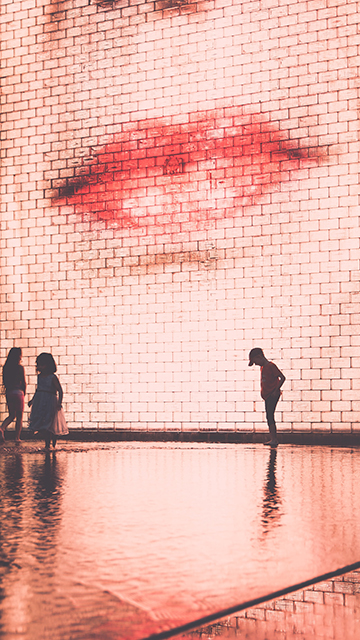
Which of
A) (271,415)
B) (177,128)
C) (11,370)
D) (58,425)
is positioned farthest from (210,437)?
(177,128)

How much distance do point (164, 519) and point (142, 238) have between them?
9943 mm

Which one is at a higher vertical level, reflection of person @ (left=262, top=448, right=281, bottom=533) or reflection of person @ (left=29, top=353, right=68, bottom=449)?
reflection of person @ (left=29, top=353, right=68, bottom=449)

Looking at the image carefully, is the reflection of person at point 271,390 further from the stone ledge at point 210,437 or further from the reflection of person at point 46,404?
the reflection of person at point 46,404

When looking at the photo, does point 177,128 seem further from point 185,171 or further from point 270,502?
point 270,502

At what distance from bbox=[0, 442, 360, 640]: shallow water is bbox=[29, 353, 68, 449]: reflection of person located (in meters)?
2.43

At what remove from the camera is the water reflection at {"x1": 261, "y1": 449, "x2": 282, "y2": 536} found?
5.66m

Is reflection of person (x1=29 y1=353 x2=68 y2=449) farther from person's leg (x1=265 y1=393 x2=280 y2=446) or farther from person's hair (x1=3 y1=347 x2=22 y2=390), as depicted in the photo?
person's leg (x1=265 y1=393 x2=280 y2=446)

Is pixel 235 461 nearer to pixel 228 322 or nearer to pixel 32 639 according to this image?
pixel 228 322

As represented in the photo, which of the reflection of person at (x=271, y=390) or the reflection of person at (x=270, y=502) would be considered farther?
the reflection of person at (x=271, y=390)

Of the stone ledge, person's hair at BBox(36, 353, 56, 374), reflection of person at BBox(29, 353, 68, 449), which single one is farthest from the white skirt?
the stone ledge

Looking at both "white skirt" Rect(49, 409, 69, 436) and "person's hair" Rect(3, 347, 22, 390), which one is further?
"person's hair" Rect(3, 347, 22, 390)

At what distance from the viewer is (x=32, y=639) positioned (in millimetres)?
2984

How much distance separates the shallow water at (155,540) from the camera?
343 cm

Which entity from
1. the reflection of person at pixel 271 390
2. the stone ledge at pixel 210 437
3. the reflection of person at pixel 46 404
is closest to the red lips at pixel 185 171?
the reflection of person at pixel 271 390
